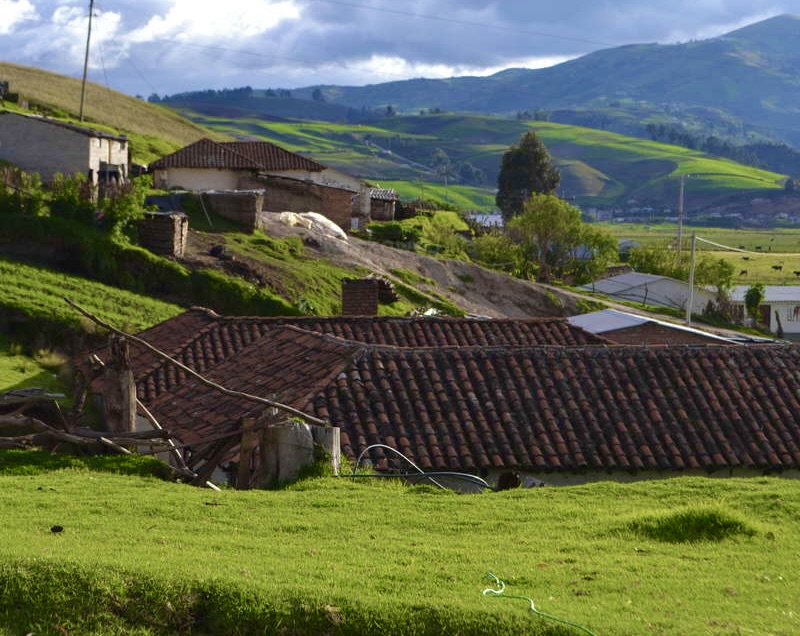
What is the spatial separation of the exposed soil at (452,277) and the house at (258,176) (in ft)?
18.4

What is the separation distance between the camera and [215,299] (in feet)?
118

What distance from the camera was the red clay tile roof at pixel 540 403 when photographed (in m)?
15.8

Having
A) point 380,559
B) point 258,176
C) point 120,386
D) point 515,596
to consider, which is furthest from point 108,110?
point 515,596

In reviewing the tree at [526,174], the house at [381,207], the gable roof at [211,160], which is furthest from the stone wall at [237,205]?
the tree at [526,174]

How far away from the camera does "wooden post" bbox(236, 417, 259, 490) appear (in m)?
12.4

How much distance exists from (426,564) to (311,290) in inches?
1206

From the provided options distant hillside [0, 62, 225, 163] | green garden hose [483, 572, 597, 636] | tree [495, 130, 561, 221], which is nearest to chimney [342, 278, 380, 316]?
green garden hose [483, 572, 597, 636]

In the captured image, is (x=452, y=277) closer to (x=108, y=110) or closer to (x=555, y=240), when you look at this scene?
(x=555, y=240)

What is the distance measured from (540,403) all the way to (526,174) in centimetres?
9400

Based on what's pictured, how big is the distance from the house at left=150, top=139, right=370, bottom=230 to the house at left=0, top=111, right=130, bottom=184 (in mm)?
4113

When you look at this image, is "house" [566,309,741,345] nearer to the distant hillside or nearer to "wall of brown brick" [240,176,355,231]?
"wall of brown brick" [240,176,355,231]

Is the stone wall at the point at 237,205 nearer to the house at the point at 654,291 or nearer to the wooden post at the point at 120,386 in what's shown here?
the house at the point at 654,291

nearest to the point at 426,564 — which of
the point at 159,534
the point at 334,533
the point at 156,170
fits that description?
the point at 334,533

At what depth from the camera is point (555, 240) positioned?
7562cm
